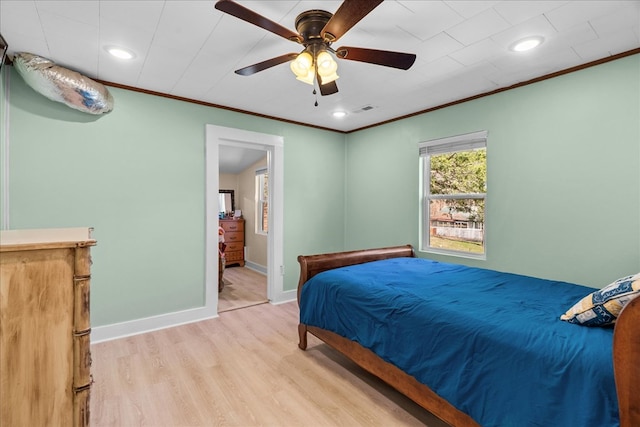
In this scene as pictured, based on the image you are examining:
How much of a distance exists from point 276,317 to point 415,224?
204 centimetres

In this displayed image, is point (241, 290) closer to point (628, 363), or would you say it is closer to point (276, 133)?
point (276, 133)

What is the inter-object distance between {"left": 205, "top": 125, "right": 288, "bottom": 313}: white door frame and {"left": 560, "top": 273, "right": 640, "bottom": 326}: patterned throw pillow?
126 inches

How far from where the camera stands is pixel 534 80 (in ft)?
9.21

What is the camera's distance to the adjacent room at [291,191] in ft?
4.40

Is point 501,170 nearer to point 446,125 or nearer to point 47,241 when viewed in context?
point 446,125

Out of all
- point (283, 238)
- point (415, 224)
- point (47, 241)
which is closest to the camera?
point (47, 241)

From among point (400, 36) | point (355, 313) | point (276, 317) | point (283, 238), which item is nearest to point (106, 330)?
point (276, 317)

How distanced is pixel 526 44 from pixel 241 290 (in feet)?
14.4

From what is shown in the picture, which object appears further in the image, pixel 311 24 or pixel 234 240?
Answer: pixel 234 240

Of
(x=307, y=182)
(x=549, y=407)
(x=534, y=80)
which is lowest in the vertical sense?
(x=549, y=407)

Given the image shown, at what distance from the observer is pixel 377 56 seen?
1.85m

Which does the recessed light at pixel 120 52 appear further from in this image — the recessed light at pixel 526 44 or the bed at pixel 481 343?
the recessed light at pixel 526 44

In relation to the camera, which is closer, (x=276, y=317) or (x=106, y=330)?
(x=106, y=330)

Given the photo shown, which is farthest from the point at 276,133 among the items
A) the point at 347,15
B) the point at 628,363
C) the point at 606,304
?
the point at 628,363
